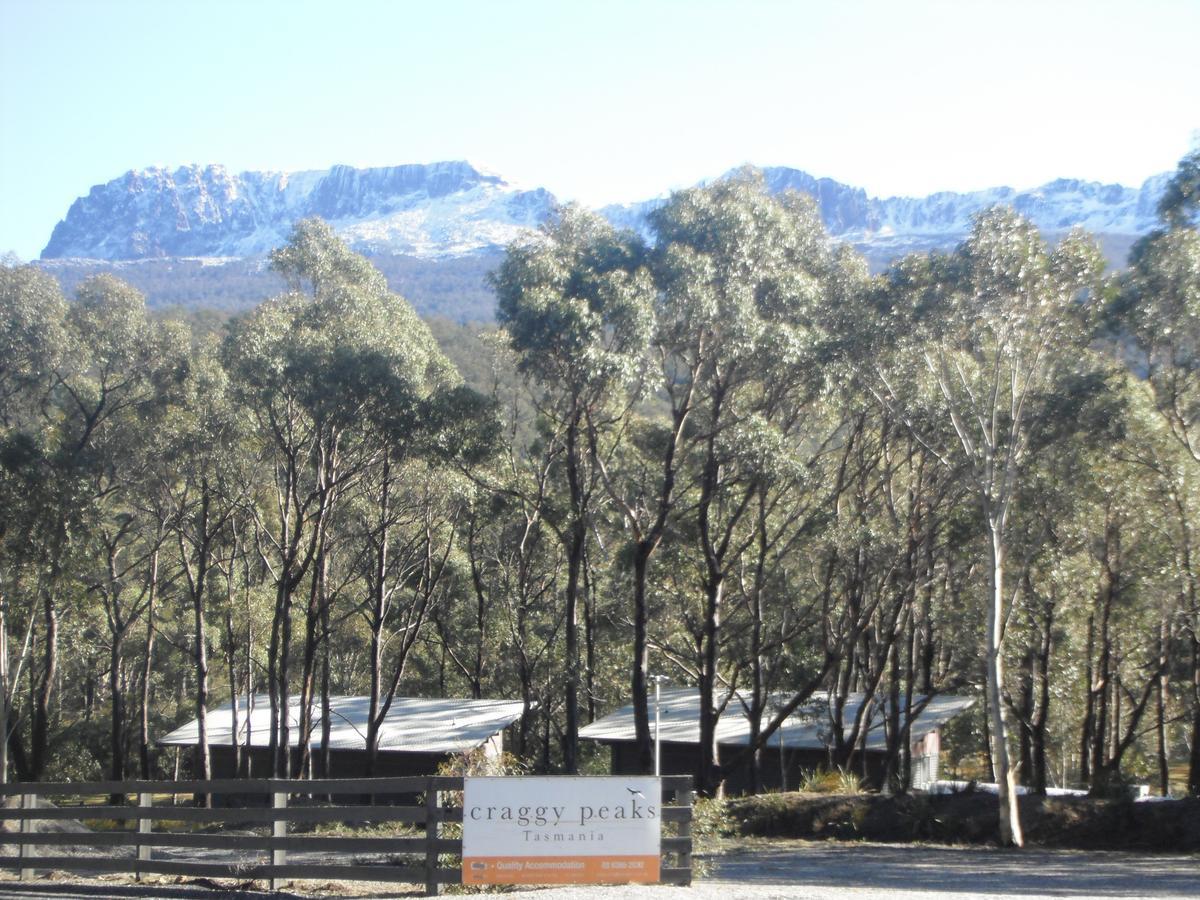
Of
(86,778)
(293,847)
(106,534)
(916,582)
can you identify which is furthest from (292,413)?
(86,778)

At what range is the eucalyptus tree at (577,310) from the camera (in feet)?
74.2

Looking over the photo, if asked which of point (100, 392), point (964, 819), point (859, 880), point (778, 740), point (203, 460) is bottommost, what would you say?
point (778, 740)

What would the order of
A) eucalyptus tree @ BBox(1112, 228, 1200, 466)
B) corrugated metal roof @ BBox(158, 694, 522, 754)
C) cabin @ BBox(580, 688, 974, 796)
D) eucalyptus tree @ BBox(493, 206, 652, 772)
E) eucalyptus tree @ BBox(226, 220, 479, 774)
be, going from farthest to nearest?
corrugated metal roof @ BBox(158, 694, 522, 754) < cabin @ BBox(580, 688, 974, 796) < eucalyptus tree @ BBox(226, 220, 479, 774) < eucalyptus tree @ BBox(493, 206, 652, 772) < eucalyptus tree @ BBox(1112, 228, 1200, 466)

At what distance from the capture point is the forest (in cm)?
2283

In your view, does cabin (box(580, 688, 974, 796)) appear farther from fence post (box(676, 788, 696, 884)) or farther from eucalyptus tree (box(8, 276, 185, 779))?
fence post (box(676, 788, 696, 884))

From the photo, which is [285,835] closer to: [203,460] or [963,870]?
[963,870]

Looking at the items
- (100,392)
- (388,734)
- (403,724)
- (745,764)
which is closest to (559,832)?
(745,764)

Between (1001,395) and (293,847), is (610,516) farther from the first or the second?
(293,847)

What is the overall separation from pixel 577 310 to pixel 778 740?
57.4 feet

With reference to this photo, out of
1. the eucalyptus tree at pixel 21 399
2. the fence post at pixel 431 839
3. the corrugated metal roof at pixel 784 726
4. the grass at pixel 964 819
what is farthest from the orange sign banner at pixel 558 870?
the eucalyptus tree at pixel 21 399

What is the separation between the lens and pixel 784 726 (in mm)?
35562

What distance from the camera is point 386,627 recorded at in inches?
1992

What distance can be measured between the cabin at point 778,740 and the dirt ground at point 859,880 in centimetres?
1313

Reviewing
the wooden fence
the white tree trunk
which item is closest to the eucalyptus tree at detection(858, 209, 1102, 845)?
the white tree trunk
